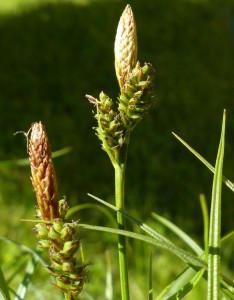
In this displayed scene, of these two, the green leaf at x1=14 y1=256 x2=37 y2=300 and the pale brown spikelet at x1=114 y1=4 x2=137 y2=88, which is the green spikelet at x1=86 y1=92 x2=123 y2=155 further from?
the green leaf at x1=14 y1=256 x2=37 y2=300

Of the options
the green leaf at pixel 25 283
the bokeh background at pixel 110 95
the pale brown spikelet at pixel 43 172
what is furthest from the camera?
the bokeh background at pixel 110 95

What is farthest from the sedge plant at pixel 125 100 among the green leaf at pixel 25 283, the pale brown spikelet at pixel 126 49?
the green leaf at pixel 25 283

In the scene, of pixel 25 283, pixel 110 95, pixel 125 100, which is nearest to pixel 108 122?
pixel 125 100

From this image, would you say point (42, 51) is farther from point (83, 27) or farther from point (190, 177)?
point (190, 177)

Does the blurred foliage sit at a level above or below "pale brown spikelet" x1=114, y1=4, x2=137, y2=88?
above

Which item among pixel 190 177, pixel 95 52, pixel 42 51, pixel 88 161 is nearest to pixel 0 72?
pixel 42 51

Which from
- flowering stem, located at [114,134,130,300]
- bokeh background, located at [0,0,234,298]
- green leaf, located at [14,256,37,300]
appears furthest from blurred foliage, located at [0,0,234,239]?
flowering stem, located at [114,134,130,300]

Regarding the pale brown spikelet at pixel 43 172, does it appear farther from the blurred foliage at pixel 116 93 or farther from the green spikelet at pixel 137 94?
the blurred foliage at pixel 116 93
